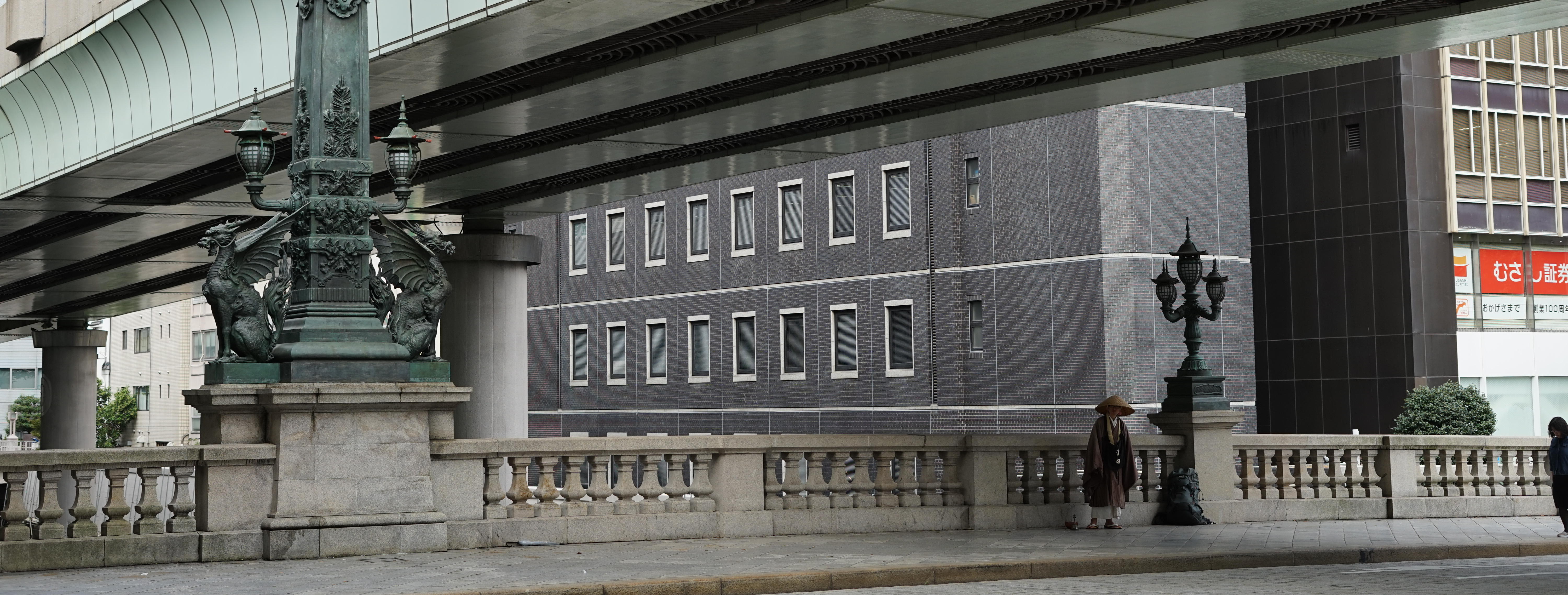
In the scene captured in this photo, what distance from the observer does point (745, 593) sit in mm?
12328

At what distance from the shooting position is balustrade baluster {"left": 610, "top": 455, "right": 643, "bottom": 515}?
50.4ft

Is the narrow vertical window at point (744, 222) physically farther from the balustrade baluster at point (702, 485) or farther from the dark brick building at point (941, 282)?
the balustrade baluster at point (702, 485)

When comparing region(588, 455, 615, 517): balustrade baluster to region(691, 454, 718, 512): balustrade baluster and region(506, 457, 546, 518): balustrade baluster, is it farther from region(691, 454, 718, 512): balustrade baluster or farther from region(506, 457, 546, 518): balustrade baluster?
region(691, 454, 718, 512): balustrade baluster

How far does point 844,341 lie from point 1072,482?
101ft

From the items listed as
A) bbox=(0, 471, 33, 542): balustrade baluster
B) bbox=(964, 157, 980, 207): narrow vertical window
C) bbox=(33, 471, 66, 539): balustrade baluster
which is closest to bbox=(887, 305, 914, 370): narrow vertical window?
bbox=(964, 157, 980, 207): narrow vertical window

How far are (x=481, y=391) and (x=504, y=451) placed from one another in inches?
710

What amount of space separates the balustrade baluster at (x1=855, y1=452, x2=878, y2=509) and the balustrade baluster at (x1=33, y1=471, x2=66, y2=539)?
7.00 meters

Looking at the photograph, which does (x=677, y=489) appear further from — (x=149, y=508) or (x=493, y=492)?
(x=149, y=508)

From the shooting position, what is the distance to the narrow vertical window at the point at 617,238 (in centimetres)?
5706

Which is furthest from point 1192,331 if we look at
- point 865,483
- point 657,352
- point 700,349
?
point 657,352

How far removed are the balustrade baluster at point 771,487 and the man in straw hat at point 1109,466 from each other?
3.25 m

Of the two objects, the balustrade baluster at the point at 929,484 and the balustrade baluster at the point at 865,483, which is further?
the balustrade baluster at the point at 929,484

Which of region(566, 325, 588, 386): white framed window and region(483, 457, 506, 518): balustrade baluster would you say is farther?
region(566, 325, 588, 386): white framed window

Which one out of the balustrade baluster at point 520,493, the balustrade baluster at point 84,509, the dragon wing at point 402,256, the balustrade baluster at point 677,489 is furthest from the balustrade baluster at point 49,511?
the balustrade baluster at point 677,489
